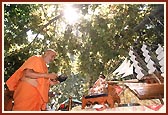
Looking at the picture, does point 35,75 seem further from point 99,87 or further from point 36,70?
point 99,87

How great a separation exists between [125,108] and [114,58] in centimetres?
110

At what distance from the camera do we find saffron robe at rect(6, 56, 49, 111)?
3242 millimetres

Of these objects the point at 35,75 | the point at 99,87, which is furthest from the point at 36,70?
the point at 99,87

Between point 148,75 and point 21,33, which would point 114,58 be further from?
point 21,33

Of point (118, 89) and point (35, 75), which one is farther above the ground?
point (35, 75)

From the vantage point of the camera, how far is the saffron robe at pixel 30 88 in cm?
324

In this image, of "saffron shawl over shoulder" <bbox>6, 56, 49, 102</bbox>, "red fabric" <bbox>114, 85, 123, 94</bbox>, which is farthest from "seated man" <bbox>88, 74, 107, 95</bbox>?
"saffron shawl over shoulder" <bbox>6, 56, 49, 102</bbox>

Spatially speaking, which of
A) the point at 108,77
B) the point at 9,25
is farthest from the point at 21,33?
the point at 108,77

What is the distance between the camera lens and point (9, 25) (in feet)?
14.4

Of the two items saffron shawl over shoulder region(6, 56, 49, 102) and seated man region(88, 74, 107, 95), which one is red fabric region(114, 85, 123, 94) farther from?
saffron shawl over shoulder region(6, 56, 49, 102)

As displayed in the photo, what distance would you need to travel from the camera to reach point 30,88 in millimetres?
3264

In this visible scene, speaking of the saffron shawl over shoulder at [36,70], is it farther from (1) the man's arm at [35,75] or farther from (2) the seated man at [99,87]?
(2) the seated man at [99,87]

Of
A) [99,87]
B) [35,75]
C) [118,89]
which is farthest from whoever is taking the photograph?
[99,87]

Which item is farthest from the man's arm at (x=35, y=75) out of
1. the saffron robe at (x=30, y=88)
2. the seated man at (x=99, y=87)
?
the seated man at (x=99, y=87)
